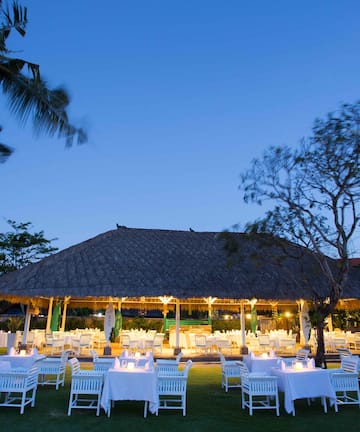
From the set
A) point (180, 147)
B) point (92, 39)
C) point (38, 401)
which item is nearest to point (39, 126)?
point (38, 401)

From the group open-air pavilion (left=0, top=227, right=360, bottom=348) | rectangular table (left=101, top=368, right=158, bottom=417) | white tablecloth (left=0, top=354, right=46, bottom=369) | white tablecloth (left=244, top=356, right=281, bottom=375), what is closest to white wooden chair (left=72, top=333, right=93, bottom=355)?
open-air pavilion (left=0, top=227, right=360, bottom=348)

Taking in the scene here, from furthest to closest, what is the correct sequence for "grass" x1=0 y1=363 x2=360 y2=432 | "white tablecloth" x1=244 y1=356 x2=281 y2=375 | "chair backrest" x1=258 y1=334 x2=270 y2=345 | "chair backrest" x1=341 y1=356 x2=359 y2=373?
"chair backrest" x1=258 y1=334 x2=270 y2=345, "white tablecloth" x1=244 y1=356 x2=281 y2=375, "chair backrest" x1=341 y1=356 x2=359 y2=373, "grass" x1=0 y1=363 x2=360 y2=432

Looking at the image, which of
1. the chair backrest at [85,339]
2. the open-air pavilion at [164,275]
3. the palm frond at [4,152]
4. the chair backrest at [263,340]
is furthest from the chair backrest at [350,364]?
the chair backrest at [85,339]

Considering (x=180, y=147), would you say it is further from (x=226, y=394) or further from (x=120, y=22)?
(x=226, y=394)

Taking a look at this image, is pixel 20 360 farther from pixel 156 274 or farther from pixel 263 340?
pixel 263 340

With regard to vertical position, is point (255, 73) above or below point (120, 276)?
above

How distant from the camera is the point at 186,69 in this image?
1470 centimetres

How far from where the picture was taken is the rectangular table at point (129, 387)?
5418 millimetres

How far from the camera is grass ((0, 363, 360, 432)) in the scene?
4.83 metres

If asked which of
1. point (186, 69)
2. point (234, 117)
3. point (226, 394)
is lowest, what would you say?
point (226, 394)

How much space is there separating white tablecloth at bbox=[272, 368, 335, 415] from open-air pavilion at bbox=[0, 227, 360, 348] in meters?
5.03

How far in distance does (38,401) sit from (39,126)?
474 cm

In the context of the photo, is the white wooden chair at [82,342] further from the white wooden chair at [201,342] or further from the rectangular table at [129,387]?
the rectangular table at [129,387]

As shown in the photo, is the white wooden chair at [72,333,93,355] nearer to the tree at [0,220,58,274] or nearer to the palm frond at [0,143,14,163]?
the palm frond at [0,143,14,163]
